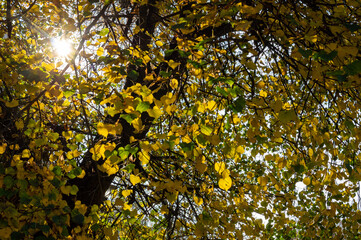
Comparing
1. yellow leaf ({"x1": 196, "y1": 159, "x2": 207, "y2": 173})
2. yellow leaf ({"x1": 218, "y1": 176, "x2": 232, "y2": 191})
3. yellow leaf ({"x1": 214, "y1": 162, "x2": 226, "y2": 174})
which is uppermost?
yellow leaf ({"x1": 214, "y1": 162, "x2": 226, "y2": 174})

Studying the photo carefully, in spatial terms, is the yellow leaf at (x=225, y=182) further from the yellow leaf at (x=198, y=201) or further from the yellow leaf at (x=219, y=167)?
the yellow leaf at (x=198, y=201)

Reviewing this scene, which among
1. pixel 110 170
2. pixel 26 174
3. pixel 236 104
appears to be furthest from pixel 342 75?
pixel 26 174

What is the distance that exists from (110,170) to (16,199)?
134 cm

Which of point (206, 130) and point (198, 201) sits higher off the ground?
point (206, 130)

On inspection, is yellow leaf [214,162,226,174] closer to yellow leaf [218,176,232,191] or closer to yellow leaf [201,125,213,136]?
yellow leaf [218,176,232,191]

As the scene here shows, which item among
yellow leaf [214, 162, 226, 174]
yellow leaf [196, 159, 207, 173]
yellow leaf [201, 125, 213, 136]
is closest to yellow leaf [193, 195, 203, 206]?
yellow leaf [214, 162, 226, 174]

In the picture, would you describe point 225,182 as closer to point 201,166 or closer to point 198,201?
point 201,166

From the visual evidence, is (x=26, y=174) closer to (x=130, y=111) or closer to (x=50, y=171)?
(x=50, y=171)

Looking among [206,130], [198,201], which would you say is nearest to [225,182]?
[206,130]

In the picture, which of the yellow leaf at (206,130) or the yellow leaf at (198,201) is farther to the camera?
the yellow leaf at (198,201)

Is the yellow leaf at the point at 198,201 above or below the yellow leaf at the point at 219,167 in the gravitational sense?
below

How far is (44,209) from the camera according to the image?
7.26 feet

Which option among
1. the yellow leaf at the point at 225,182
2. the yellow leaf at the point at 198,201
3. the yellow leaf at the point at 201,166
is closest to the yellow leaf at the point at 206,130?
the yellow leaf at the point at 201,166

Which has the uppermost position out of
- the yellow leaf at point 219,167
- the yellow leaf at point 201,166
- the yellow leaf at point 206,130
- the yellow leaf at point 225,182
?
the yellow leaf at point 206,130
